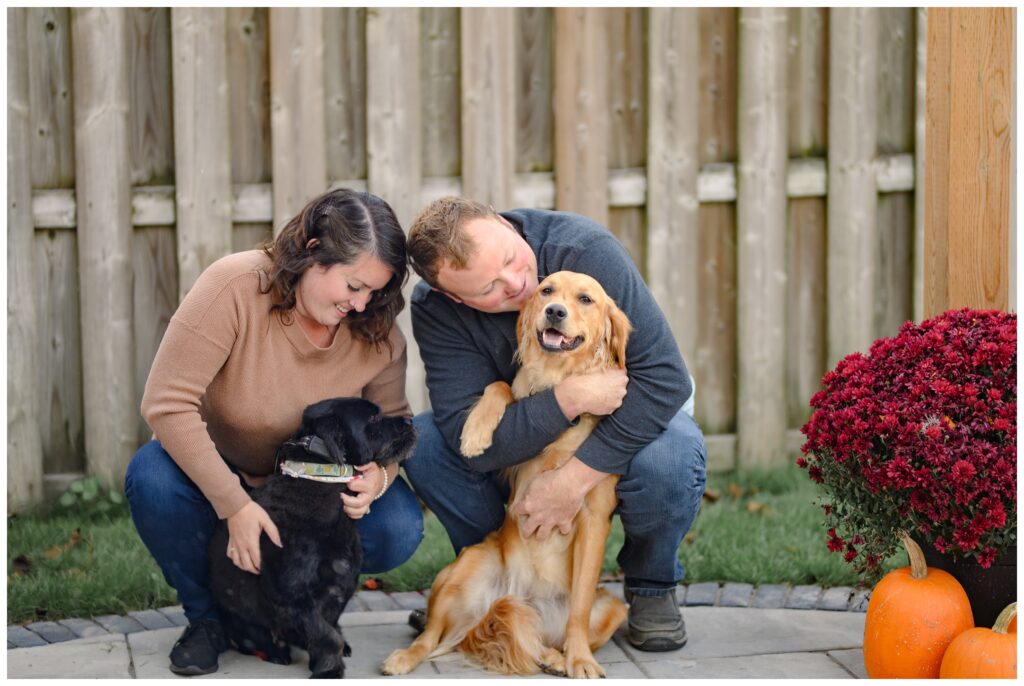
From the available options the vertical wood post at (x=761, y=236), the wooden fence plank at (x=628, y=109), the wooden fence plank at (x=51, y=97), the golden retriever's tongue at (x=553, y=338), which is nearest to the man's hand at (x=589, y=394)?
the golden retriever's tongue at (x=553, y=338)

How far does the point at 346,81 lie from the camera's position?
15.4ft

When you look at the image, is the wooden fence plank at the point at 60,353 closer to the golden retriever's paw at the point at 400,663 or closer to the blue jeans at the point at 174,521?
the blue jeans at the point at 174,521

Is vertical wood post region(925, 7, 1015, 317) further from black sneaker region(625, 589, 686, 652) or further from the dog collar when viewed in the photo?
the dog collar

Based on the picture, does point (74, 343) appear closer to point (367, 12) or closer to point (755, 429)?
point (367, 12)

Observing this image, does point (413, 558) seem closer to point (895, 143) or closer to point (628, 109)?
point (628, 109)

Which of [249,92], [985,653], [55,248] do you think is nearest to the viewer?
[985,653]

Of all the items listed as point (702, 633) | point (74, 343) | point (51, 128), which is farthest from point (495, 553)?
point (51, 128)

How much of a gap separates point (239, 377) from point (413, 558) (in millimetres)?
1214

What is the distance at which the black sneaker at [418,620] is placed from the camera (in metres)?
3.35

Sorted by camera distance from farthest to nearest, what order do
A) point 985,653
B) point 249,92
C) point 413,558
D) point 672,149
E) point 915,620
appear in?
point 672,149 < point 249,92 < point 413,558 < point 915,620 < point 985,653

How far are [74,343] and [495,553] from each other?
7.91 ft

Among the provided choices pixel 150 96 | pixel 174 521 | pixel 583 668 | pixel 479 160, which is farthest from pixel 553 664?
pixel 150 96

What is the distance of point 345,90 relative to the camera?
15.4 ft

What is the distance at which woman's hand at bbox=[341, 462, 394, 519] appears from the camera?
300 cm
